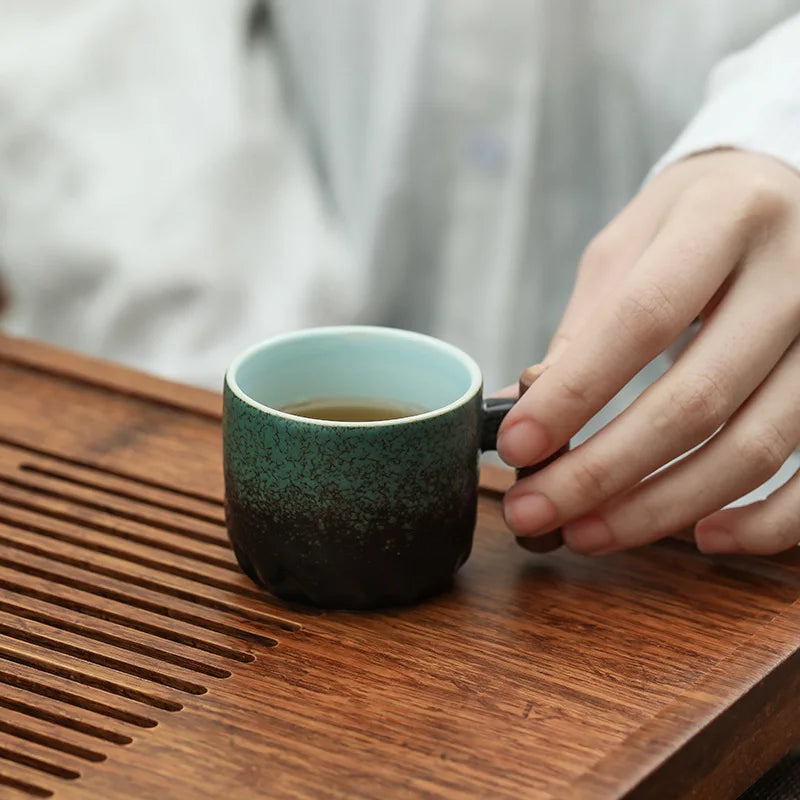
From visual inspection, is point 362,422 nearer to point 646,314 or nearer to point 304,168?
point 646,314

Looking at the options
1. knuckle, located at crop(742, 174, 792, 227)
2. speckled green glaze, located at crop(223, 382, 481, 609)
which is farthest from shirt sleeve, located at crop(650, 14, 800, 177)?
speckled green glaze, located at crop(223, 382, 481, 609)

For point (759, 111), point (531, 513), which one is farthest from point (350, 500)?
point (759, 111)

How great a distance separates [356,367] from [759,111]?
1.02ft

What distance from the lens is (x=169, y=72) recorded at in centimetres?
114

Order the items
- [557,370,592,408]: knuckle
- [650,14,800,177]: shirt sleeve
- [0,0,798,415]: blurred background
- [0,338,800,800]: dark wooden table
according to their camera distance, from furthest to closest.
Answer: [0,0,798,415]: blurred background < [650,14,800,177]: shirt sleeve < [557,370,592,408]: knuckle < [0,338,800,800]: dark wooden table

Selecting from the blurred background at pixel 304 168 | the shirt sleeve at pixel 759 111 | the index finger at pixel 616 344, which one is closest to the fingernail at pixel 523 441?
the index finger at pixel 616 344

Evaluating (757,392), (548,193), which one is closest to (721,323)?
(757,392)

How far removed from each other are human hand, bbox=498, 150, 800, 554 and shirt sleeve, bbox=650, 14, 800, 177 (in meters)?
0.08

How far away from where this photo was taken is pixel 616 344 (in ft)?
2.07

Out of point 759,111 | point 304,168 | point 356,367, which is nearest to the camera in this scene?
point 356,367

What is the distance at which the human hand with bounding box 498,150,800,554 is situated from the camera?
63 cm

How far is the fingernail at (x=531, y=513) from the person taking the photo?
646mm

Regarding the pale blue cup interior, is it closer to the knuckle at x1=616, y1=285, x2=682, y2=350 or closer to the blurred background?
the knuckle at x1=616, y1=285, x2=682, y2=350

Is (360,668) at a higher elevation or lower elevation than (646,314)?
lower
